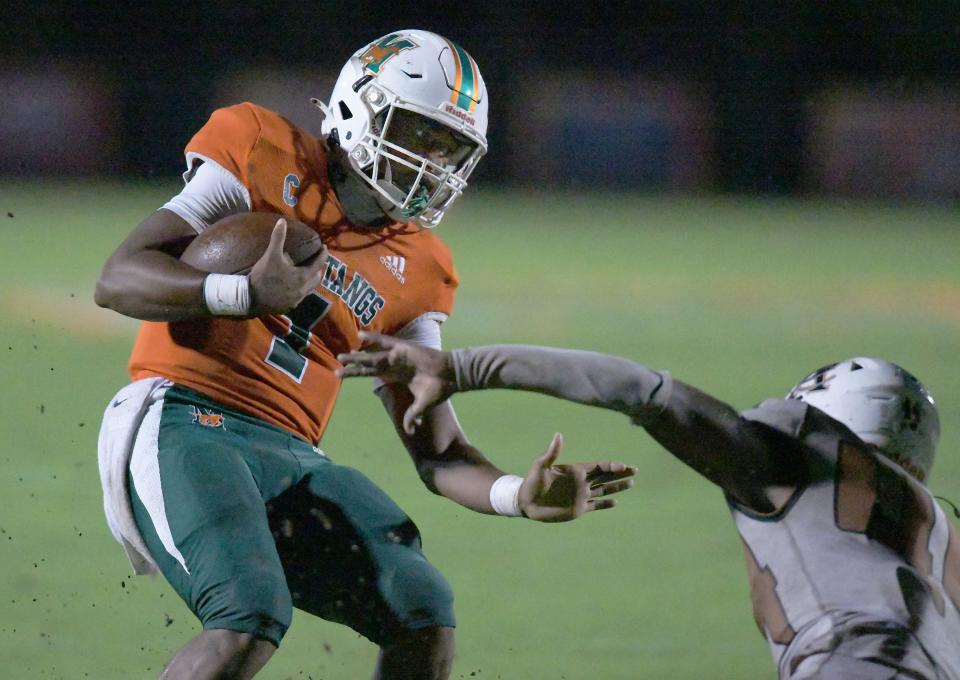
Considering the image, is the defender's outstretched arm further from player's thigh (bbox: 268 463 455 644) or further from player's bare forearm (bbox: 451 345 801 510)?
player's thigh (bbox: 268 463 455 644)

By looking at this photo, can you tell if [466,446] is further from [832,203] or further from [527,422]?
[832,203]

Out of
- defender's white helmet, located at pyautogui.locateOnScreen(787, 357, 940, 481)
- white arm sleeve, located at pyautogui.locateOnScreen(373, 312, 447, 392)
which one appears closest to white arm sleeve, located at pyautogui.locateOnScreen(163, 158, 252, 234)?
white arm sleeve, located at pyautogui.locateOnScreen(373, 312, 447, 392)

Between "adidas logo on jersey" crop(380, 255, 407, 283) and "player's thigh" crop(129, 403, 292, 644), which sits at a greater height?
"adidas logo on jersey" crop(380, 255, 407, 283)

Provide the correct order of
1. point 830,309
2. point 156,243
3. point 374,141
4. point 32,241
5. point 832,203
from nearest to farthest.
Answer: point 156,243, point 374,141, point 830,309, point 32,241, point 832,203

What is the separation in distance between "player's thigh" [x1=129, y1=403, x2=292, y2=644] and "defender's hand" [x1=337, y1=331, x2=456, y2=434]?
40 cm

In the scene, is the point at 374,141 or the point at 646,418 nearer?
the point at 646,418

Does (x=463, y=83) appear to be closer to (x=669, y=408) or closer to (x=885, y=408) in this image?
(x=669, y=408)

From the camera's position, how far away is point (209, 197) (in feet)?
12.0

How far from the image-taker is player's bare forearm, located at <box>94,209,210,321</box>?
338 cm

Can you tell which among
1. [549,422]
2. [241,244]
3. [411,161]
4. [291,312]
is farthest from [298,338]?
[549,422]

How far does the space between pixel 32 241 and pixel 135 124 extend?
5.40m

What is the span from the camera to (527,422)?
7.76 meters

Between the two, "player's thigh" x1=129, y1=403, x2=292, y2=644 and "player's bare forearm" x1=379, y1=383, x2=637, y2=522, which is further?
"player's bare forearm" x1=379, y1=383, x2=637, y2=522

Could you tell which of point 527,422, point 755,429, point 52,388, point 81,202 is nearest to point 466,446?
point 755,429
